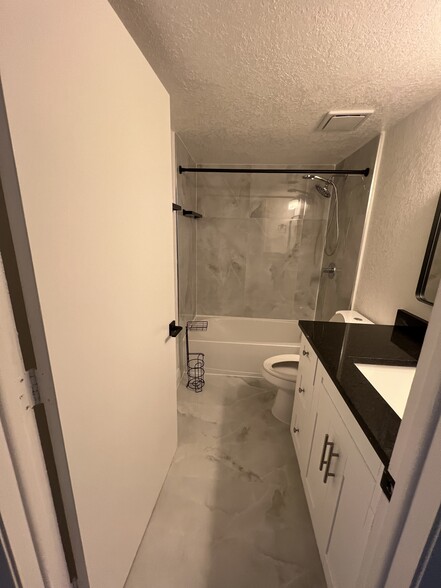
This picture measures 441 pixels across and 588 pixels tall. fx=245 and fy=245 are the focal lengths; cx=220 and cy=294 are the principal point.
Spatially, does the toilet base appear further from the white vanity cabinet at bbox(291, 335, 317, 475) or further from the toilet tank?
the toilet tank

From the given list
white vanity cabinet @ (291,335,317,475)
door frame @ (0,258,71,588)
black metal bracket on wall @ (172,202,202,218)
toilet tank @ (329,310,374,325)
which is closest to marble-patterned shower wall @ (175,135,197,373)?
black metal bracket on wall @ (172,202,202,218)

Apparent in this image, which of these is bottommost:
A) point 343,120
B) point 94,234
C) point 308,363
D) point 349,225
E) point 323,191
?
point 308,363

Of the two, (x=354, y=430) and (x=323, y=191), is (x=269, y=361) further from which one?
(x=323, y=191)

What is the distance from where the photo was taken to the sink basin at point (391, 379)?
1006mm

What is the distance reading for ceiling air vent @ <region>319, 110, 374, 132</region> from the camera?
1.54 meters

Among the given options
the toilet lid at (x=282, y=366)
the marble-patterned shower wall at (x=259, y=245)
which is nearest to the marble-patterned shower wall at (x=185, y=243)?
the marble-patterned shower wall at (x=259, y=245)

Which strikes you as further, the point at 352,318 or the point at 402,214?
the point at 352,318

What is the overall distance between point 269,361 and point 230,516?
111 cm

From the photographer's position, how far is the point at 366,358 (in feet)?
3.67

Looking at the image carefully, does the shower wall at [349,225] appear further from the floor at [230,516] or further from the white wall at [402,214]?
the floor at [230,516]

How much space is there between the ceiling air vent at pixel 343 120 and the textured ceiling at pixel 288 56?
0.18 feet

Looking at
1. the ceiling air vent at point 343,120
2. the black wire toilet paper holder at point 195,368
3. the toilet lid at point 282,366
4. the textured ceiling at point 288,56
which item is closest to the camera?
the textured ceiling at point 288,56

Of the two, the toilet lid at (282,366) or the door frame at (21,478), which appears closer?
the door frame at (21,478)

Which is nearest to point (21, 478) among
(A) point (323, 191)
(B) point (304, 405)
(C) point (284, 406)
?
(B) point (304, 405)
